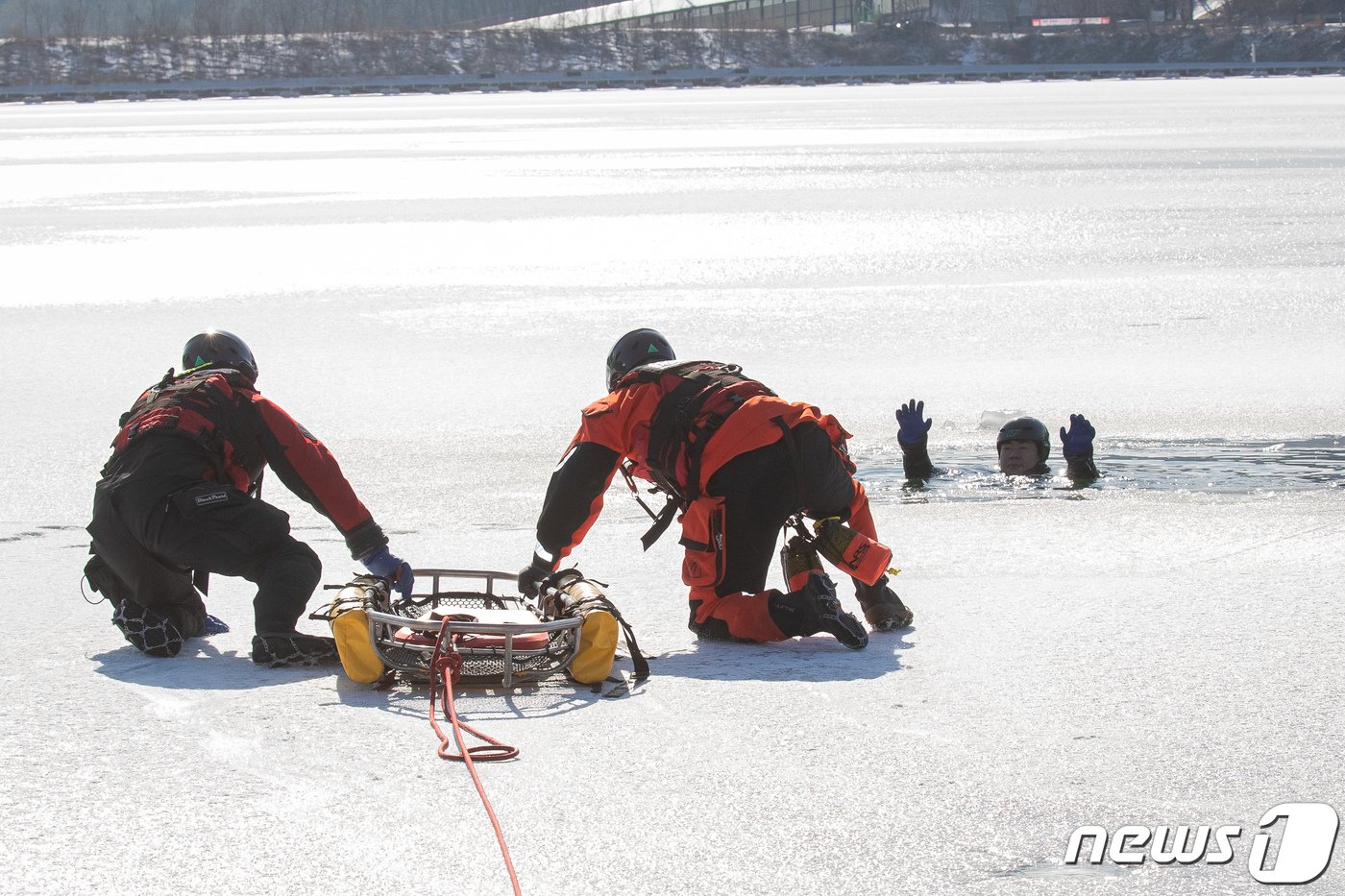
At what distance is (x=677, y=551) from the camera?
4.81 meters

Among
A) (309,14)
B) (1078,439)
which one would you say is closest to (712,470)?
(1078,439)

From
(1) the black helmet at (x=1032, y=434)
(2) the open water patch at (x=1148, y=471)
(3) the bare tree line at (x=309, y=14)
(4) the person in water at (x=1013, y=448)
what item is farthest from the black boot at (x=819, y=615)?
(3) the bare tree line at (x=309, y=14)

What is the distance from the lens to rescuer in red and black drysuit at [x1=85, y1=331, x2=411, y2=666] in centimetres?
369

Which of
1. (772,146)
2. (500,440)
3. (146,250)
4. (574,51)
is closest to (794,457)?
(500,440)

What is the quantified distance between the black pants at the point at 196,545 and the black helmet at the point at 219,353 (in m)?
0.40

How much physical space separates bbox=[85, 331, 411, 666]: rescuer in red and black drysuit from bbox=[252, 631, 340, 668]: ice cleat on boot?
0.02 metres

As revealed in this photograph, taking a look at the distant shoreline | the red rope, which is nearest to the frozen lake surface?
the red rope

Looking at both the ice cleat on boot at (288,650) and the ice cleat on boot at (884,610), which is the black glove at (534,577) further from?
the ice cleat on boot at (884,610)

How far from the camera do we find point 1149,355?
830cm

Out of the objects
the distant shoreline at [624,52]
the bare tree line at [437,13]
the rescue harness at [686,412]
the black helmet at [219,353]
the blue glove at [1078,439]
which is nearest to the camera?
the rescue harness at [686,412]

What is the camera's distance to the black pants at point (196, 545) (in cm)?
369

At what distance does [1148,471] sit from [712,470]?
275 cm

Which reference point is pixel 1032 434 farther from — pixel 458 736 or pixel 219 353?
pixel 458 736

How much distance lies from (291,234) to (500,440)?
8437 millimetres
